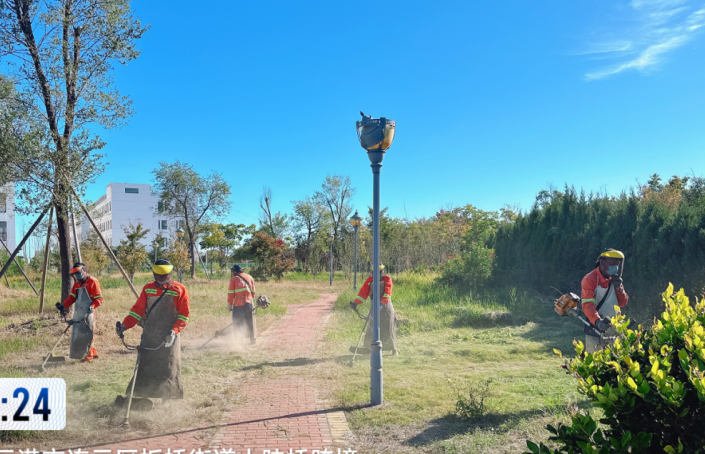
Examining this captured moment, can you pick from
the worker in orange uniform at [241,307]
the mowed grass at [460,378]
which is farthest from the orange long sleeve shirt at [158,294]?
the worker in orange uniform at [241,307]

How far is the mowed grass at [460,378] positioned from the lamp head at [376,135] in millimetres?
2967

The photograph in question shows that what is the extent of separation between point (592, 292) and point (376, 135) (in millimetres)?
3170

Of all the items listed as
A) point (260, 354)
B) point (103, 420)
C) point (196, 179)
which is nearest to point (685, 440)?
point (103, 420)

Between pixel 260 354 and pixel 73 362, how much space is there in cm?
309

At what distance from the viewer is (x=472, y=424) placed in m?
4.77

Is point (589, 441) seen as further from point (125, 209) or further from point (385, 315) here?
point (125, 209)

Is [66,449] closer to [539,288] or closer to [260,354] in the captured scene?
[260,354]

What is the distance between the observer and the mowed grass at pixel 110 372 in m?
4.72

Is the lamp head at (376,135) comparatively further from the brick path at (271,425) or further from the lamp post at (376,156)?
the brick path at (271,425)

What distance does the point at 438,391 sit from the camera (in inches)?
236

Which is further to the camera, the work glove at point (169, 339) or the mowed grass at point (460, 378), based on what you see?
the work glove at point (169, 339)

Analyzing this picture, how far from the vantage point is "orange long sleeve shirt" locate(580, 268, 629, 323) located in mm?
5492

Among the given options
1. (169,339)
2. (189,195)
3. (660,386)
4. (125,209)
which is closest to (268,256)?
(189,195)
